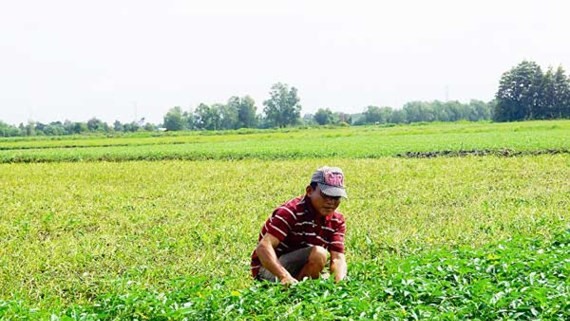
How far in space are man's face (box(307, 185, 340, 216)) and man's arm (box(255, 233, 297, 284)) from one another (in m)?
0.50

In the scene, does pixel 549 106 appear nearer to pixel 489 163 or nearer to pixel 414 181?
pixel 489 163

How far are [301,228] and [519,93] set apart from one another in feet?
265

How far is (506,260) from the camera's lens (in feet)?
18.9

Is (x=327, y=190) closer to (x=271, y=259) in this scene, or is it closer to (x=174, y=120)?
(x=271, y=259)

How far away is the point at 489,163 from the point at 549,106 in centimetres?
6490

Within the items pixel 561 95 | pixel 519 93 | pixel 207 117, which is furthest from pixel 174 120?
pixel 561 95

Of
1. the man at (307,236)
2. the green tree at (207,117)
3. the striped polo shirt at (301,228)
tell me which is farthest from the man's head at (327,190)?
the green tree at (207,117)

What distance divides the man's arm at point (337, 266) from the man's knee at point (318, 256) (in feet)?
0.37

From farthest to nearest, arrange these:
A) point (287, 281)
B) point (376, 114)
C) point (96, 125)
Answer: point (376, 114) < point (96, 125) < point (287, 281)

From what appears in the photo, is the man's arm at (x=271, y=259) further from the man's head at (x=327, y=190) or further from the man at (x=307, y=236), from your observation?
the man's head at (x=327, y=190)

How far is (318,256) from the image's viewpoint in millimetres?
5688

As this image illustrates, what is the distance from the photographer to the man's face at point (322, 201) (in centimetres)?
547

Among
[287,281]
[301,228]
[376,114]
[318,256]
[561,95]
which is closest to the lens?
[287,281]

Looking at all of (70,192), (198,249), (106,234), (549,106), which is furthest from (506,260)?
(549,106)
